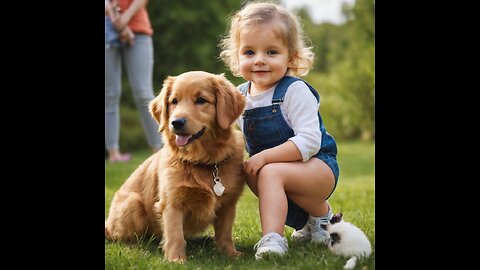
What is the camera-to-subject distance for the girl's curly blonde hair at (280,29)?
3.85 metres

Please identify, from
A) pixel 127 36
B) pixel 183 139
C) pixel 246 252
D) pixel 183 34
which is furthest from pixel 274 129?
pixel 183 34

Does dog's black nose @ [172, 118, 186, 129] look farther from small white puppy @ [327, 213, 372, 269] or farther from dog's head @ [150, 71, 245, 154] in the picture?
small white puppy @ [327, 213, 372, 269]

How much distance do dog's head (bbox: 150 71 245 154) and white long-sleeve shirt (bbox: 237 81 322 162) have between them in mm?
271

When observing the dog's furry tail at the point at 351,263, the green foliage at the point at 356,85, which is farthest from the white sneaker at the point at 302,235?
the green foliage at the point at 356,85

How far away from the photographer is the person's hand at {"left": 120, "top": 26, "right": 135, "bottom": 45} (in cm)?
737

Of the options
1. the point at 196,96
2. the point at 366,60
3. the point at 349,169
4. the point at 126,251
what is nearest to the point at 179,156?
the point at 196,96

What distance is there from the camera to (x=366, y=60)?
19891 mm

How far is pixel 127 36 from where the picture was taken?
24.2 feet

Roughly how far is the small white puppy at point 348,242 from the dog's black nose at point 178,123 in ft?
3.67

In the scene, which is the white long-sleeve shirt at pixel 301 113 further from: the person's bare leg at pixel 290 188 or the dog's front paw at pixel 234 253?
the dog's front paw at pixel 234 253

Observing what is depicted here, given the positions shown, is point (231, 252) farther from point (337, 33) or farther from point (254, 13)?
point (337, 33)

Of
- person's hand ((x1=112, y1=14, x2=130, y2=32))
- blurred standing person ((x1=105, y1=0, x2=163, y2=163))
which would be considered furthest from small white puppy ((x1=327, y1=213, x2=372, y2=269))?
person's hand ((x1=112, y1=14, x2=130, y2=32))

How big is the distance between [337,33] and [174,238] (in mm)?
25826
